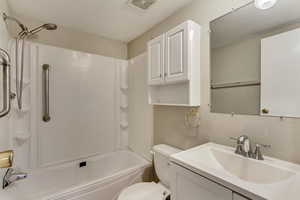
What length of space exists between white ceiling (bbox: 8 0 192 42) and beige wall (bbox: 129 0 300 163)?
0.14 meters

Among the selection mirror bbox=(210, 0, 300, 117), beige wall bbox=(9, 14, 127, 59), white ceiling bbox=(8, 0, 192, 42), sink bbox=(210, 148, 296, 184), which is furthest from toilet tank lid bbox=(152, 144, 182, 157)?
beige wall bbox=(9, 14, 127, 59)

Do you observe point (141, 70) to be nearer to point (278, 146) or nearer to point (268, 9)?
point (268, 9)

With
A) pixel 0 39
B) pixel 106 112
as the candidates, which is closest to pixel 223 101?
pixel 106 112

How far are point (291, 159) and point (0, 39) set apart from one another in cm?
233

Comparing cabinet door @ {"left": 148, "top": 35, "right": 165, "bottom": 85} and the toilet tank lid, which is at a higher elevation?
cabinet door @ {"left": 148, "top": 35, "right": 165, "bottom": 85}

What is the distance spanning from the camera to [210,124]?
125 centimetres

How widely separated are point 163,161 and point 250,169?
798 mm

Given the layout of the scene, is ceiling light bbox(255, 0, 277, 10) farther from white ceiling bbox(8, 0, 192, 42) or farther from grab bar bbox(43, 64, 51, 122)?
grab bar bbox(43, 64, 51, 122)

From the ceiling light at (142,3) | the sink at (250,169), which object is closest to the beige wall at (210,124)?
the sink at (250,169)

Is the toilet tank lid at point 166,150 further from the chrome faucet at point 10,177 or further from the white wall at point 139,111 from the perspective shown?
the chrome faucet at point 10,177

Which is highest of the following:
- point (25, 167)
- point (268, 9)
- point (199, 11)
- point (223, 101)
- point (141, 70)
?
point (199, 11)

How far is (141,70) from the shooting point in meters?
2.10

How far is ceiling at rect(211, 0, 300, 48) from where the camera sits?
88 cm

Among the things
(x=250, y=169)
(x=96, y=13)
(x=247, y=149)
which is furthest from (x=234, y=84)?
(x=96, y=13)
